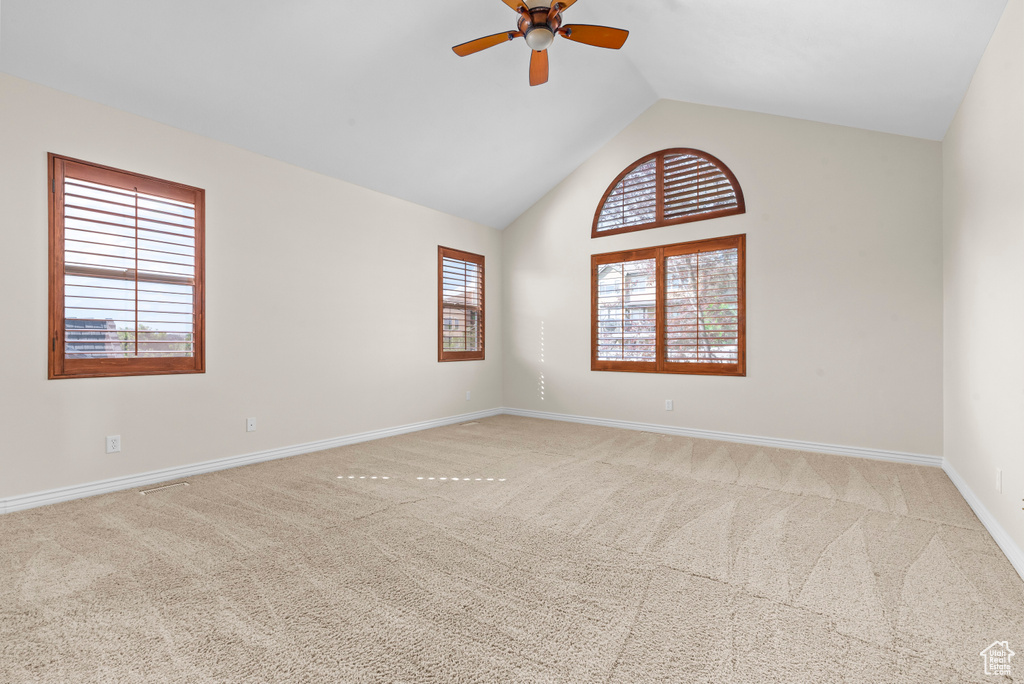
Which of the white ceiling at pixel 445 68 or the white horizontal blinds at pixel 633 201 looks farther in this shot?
the white horizontal blinds at pixel 633 201

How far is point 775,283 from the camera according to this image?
453cm

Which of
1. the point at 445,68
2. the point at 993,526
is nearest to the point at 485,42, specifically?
the point at 445,68

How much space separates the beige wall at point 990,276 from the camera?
219 cm

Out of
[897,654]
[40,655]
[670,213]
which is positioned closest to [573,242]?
[670,213]

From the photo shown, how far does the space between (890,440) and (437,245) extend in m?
4.83

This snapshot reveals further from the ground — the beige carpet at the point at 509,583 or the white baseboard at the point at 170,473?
the white baseboard at the point at 170,473

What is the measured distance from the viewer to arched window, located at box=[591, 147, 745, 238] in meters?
4.84

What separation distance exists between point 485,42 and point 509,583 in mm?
3012

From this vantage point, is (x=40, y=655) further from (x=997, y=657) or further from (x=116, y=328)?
(x=997, y=657)

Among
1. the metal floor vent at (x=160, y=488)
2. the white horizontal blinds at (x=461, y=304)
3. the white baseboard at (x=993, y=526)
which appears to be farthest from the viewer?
the white horizontal blinds at (x=461, y=304)

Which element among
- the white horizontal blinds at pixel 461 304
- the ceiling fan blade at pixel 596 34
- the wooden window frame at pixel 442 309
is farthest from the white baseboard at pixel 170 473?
the ceiling fan blade at pixel 596 34

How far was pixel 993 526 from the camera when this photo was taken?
248 centimetres

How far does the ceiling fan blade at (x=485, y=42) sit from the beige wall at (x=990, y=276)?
94.6 inches

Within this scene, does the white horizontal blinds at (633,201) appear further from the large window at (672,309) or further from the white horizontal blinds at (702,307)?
the white horizontal blinds at (702,307)
